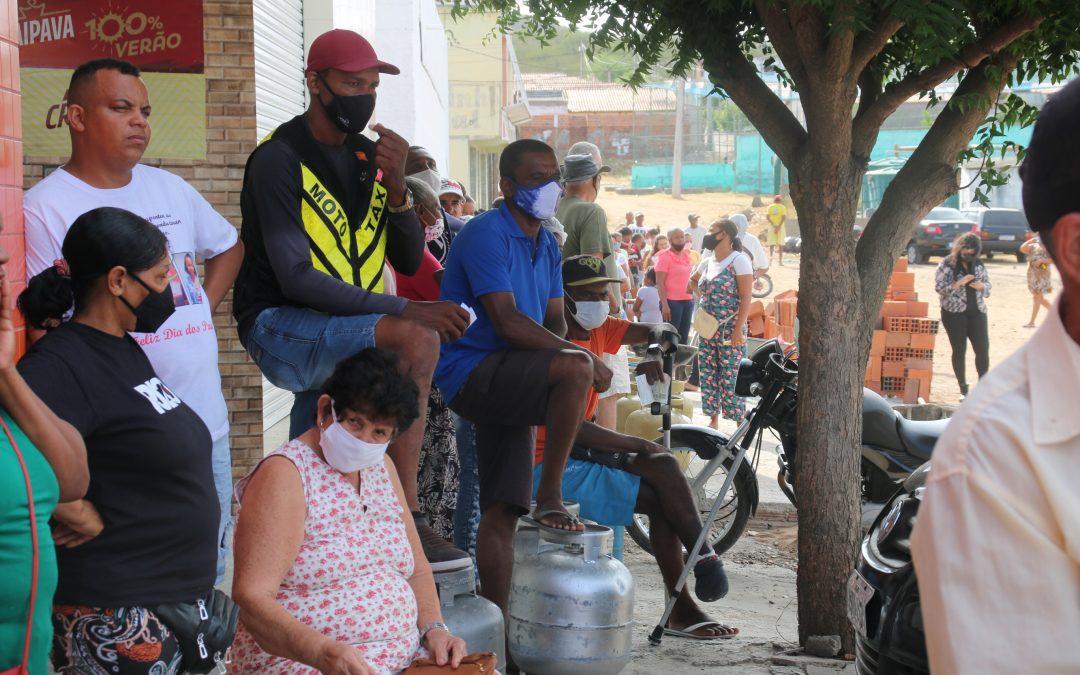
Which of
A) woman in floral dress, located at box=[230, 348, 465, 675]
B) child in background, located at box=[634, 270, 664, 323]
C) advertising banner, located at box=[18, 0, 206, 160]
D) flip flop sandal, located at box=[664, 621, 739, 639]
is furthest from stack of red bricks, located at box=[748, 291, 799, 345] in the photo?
woman in floral dress, located at box=[230, 348, 465, 675]

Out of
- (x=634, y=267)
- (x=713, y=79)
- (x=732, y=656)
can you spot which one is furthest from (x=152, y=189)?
(x=634, y=267)

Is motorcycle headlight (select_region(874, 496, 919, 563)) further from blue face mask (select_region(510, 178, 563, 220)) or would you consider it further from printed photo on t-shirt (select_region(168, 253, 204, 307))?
printed photo on t-shirt (select_region(168, 253, 204, 307))

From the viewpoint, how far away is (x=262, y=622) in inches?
122

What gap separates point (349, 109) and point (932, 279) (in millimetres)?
31950

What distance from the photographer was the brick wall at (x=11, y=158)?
11.3ft

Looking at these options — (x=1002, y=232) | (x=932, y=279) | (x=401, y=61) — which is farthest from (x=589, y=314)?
(x=1002, y=232)

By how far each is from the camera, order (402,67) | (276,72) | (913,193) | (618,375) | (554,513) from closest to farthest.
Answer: (554,513) → (913,193) → (618,375) → (276,72) → (402,67)

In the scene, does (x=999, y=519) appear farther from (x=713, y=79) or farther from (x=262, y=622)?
(x=713, y=79)

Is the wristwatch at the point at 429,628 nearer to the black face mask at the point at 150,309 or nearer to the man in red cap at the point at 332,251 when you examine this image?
the man in red cap at the point at 332,251

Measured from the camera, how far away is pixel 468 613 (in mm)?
4137

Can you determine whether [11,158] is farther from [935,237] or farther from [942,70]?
[935,237]

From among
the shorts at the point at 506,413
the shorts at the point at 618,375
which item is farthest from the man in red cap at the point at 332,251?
the shorts at the point at 618,375

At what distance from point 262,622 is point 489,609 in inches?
49.2

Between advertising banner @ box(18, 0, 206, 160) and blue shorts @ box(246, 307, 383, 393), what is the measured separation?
3.95 m
